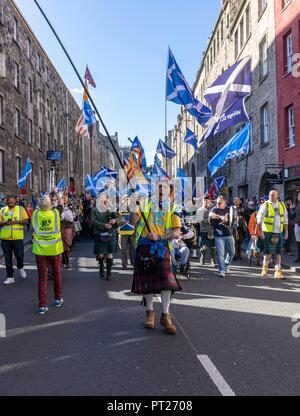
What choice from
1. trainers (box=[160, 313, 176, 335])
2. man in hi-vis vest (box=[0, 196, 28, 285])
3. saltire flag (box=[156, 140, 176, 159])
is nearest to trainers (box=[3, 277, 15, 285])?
man in hi-vis vest (box=[0, 196, 28, 285])

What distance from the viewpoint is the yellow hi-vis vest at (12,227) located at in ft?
29.7

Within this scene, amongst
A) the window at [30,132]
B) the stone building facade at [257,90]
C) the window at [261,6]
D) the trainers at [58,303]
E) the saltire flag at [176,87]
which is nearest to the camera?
the trainers at [58,303]

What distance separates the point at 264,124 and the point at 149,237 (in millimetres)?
17821

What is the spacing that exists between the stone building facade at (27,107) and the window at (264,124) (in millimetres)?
11053

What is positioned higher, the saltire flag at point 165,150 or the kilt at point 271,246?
the saltire flag at point 165,150

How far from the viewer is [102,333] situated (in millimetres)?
5277

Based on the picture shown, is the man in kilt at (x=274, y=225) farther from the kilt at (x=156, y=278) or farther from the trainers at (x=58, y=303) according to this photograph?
the trainers at (x=58, y=303)

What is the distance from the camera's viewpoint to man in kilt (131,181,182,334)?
5480mm

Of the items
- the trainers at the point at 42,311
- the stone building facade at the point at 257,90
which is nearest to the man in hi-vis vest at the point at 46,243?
the trainers at the point at 42,311

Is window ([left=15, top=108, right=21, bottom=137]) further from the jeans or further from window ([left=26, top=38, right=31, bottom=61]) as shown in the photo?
the jeans

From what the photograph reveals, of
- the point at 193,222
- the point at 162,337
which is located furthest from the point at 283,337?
the point at 193,222

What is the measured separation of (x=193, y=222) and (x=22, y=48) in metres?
23.4

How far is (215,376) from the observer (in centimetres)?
389

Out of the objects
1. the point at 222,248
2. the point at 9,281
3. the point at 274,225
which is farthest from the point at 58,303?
the point at 274,225
